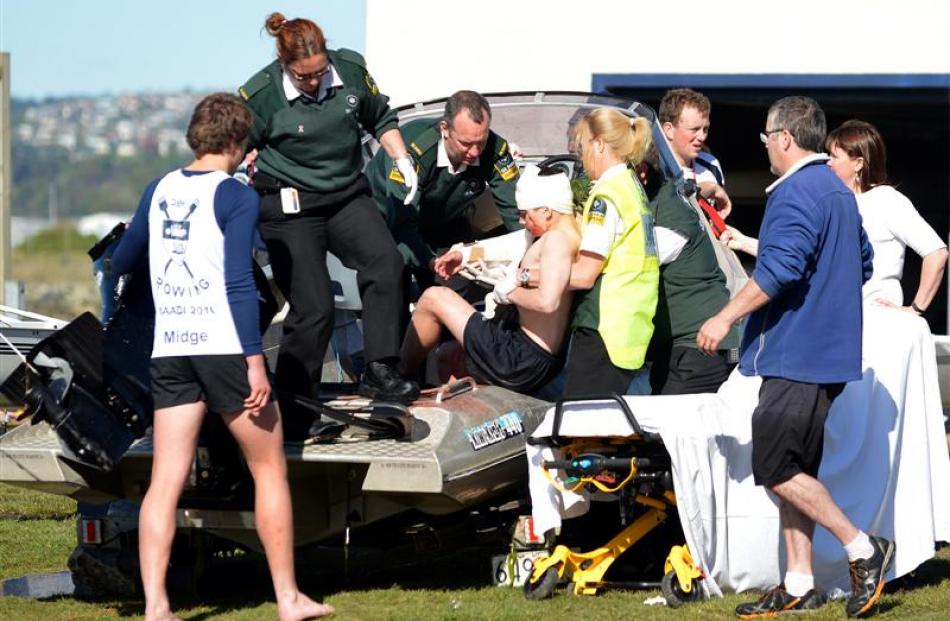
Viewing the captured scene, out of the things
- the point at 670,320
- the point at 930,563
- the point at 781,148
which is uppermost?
the point at 781,148

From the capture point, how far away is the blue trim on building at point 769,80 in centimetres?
1459

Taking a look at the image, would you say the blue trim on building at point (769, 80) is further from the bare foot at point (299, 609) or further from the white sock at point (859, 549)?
the bare foot at point (299, 609)

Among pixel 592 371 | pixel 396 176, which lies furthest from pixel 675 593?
pixel 396 176

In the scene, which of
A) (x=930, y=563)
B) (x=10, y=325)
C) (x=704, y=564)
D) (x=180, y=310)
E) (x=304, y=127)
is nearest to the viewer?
(x=180, y=310)

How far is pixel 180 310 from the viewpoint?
20.4 ft

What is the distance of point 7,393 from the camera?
21.5 ft

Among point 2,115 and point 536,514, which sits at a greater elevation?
point 2,115

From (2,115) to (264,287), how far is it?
799 centimetres

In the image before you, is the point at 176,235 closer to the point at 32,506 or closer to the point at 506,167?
the point at 506,167

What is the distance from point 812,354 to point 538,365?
4.61 feet

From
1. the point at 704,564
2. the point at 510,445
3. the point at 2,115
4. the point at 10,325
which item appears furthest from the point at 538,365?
the point at 2,115

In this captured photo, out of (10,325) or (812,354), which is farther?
(10,325)

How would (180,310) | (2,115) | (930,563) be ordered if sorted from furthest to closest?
(2,115) < (930,563) < (180,310)

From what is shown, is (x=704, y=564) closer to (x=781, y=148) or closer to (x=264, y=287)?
(x=781, y=148)
